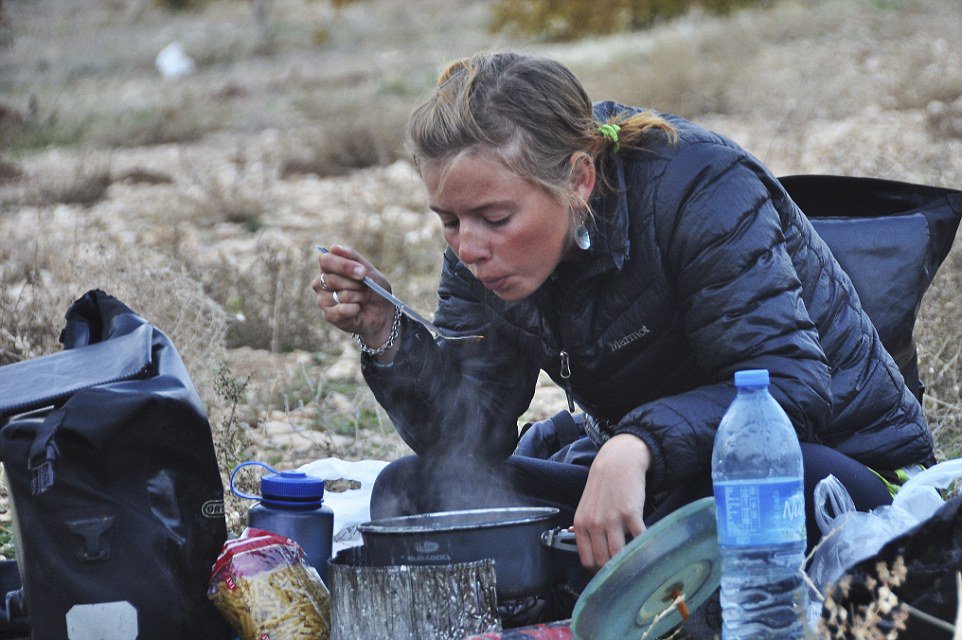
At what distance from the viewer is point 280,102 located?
19.0 metres

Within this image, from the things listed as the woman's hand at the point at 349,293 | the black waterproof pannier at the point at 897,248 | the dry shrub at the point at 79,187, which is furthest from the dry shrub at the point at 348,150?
the woman's hand at the point at 349,293

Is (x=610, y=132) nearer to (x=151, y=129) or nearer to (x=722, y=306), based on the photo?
(x=722, y=306)

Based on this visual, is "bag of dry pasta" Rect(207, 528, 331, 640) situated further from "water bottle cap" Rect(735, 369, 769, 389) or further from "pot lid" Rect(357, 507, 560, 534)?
"water bottle cap" Rect(735, 369, 769, 389)

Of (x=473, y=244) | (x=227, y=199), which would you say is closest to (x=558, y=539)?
(x=473, y=244)

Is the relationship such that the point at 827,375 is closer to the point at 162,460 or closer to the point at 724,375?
the point at 724,375

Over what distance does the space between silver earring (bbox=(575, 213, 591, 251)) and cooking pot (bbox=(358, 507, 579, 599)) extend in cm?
61

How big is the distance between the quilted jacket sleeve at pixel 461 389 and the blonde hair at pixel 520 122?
0.55 metres

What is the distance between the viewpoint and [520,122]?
9.18 ft

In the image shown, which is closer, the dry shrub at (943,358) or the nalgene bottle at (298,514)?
the nalgene bottle at (298,514)

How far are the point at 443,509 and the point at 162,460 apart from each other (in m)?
0.86

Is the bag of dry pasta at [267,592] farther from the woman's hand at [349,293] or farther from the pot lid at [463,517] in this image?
the woman's hand at [349,293]

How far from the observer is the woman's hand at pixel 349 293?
3.03 meters

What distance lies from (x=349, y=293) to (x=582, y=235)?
1.98 ft

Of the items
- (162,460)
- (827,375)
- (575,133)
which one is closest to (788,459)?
(827,375)
